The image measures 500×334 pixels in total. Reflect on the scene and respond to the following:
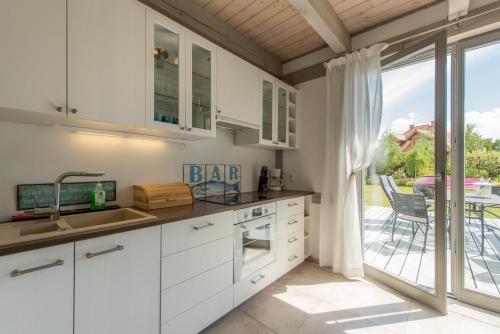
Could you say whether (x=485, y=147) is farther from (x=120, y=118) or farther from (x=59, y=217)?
(x=59, y=217)

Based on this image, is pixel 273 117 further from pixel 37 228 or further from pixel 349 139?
pixel 37 228

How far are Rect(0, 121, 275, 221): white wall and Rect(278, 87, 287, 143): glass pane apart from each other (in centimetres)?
67

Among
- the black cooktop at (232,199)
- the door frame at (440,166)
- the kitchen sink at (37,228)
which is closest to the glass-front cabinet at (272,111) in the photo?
the black cooktop at (232,199)

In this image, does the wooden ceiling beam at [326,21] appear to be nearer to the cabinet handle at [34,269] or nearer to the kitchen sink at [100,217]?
the kitchen sink at [100,217]

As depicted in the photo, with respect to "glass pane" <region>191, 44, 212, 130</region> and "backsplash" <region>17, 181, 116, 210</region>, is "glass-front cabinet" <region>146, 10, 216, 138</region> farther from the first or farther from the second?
"backsplash" <region>17, 181, 116, 210</region>

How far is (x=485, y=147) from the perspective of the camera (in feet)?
5.73

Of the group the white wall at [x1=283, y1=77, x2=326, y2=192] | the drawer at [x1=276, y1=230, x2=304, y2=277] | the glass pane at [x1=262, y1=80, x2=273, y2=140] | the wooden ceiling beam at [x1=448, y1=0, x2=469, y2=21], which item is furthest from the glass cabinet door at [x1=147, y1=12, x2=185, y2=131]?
the wooden ceiling beam at [x1=448, y1=0, x2=469, y2=21]

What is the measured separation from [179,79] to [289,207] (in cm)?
157

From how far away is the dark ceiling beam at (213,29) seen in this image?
1.68 metres

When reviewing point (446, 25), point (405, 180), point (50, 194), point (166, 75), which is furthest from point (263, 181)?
point (446, 25)

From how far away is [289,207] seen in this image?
2268 millimetres

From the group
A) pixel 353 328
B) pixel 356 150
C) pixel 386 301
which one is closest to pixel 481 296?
pixel 386 301

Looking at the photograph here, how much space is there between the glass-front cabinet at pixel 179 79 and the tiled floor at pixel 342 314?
4.85ft

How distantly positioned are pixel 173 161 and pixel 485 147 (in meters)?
2.59
